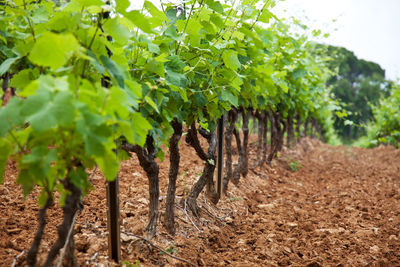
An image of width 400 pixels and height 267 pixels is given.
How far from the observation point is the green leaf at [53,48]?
1119mm

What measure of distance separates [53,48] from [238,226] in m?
3.10

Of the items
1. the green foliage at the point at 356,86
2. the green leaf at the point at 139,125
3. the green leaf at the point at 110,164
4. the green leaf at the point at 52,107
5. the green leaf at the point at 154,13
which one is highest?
the green foliage at the point at 356,86

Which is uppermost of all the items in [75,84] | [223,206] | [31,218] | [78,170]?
[75,84]

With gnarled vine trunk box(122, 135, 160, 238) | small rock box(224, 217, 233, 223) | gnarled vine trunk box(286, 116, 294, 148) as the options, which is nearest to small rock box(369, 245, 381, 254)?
small rock box(224, 217, 233, 223)

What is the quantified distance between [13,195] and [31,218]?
57 centimetres

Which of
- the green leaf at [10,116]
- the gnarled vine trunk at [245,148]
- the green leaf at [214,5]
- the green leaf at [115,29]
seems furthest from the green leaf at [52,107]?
the gnarled vine trunk at [245,148]

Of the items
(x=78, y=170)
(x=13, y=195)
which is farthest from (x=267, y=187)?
(x=78, y=170)

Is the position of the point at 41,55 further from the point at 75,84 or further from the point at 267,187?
the point at 267,187

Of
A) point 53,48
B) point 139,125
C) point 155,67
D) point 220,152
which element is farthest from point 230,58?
point 220,152

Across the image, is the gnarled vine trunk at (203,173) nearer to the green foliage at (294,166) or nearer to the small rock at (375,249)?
the small rock at (375,249)

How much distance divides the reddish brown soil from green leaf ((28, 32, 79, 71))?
1382 millimetres

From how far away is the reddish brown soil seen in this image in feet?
8.27

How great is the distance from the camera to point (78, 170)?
1391 mm

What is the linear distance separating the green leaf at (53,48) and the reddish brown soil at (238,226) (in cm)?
138
